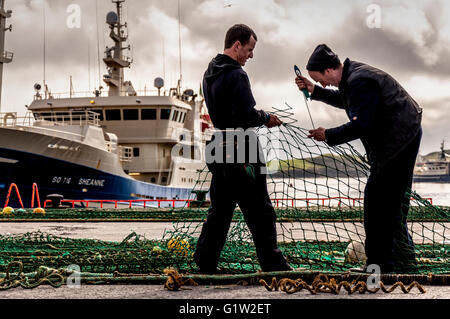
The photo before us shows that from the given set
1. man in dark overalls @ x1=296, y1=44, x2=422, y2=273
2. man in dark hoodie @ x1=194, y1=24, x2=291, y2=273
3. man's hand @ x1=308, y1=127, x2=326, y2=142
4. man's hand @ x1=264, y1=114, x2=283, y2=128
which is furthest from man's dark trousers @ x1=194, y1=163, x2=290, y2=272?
man in dark overalls @ x1=296, y1=44, x2=422, y2=273

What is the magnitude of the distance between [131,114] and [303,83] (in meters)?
A: 23.3

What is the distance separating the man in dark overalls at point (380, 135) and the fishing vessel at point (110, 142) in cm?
1786

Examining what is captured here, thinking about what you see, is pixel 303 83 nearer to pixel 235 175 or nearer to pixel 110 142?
pixel 235 175

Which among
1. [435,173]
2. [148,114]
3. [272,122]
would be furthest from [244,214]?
[435,173]

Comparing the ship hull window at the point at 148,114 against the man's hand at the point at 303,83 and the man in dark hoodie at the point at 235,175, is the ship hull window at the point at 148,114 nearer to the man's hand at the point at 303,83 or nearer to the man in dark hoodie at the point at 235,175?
the man's hand at the point at 303,83

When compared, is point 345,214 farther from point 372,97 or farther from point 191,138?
point 191,138

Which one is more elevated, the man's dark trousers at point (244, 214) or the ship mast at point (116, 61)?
the ship mast at point (116, 61)

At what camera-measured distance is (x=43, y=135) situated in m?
19.6

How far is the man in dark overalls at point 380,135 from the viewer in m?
3.48

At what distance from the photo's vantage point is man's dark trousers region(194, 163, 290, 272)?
357 cm

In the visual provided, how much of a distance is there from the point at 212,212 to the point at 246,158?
1.55 feet

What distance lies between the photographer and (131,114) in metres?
26.7

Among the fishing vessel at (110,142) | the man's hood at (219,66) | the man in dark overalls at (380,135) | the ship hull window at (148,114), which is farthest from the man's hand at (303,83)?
the ship hull window at (148,114)
